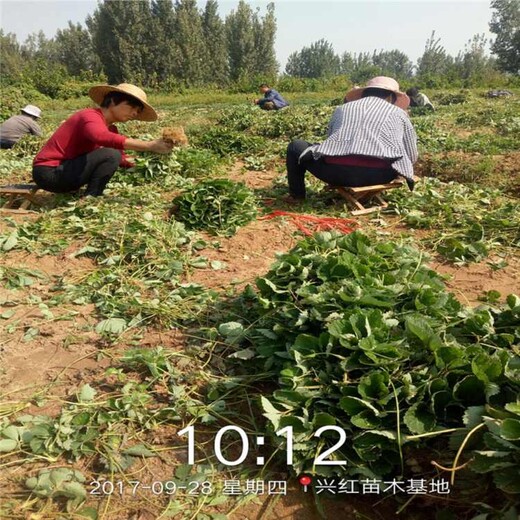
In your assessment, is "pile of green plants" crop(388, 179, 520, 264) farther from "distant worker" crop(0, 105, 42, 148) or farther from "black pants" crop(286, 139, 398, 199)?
"distant worker" crop(0, 105, 42, 148)

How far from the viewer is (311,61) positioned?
243 feet

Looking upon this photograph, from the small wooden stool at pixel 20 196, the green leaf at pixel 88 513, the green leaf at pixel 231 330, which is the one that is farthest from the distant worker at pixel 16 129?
Result: the green leaf at pixel 88 513

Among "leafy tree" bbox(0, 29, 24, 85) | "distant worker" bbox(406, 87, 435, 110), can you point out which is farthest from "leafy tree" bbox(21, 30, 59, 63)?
"distant worker" bbox(406, 87, 435, 110)

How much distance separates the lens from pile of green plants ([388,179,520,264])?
3596 mm

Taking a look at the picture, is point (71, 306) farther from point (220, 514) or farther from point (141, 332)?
point (220, 514)

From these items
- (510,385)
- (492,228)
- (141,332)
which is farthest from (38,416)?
(492,228)

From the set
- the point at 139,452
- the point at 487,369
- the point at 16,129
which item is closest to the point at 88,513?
the point at 139,452

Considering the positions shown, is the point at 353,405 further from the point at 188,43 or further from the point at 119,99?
the point at 188,43

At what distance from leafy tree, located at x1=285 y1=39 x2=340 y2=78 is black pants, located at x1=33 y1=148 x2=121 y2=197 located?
74149mm

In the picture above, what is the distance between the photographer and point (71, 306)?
292 centimetres

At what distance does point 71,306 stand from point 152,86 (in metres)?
35.6

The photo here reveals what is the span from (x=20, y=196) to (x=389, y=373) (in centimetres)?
421

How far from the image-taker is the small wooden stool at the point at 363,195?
172 inches

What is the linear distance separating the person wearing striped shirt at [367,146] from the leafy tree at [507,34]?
136 ft
